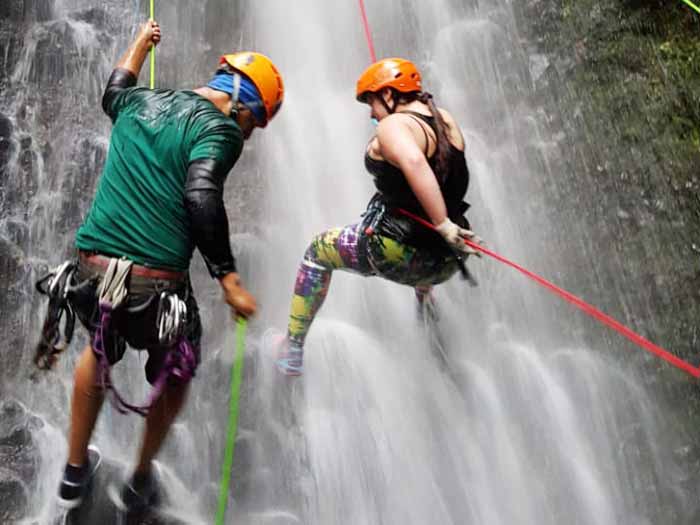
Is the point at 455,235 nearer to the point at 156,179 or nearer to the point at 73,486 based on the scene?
the point at 156,179

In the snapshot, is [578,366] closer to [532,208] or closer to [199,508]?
[532,208]

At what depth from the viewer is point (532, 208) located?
17.0ft

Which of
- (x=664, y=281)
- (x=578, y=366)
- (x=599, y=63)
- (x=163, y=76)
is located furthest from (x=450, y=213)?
(x=163, y=76)

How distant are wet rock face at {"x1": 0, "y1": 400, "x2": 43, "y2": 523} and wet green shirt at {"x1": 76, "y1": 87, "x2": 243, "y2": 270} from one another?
1777 millimetres

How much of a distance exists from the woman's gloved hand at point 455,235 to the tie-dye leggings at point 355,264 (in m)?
0.27

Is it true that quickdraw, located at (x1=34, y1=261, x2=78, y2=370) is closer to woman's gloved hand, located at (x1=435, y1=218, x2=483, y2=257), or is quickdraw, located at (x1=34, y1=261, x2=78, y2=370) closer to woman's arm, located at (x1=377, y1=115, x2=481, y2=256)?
woman's arm, located at (x1=377, y1=115, x2=481, y2=256)

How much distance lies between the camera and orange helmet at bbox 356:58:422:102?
10.2 feet

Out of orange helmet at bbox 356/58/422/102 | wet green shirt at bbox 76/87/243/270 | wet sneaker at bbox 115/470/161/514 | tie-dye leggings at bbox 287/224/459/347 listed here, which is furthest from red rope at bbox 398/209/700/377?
wet sneaker at bbox 115/470/161/514

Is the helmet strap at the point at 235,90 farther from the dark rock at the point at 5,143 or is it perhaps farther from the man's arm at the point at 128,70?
the dark rock at the point at 5,143

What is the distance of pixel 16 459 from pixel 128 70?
7.58ft

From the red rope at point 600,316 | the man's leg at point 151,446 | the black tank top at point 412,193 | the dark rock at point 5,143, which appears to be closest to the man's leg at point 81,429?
the man's leg at point 151,446

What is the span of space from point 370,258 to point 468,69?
3.31m

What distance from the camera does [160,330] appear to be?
2.50 metres

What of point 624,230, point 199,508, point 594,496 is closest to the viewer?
point 199,508
